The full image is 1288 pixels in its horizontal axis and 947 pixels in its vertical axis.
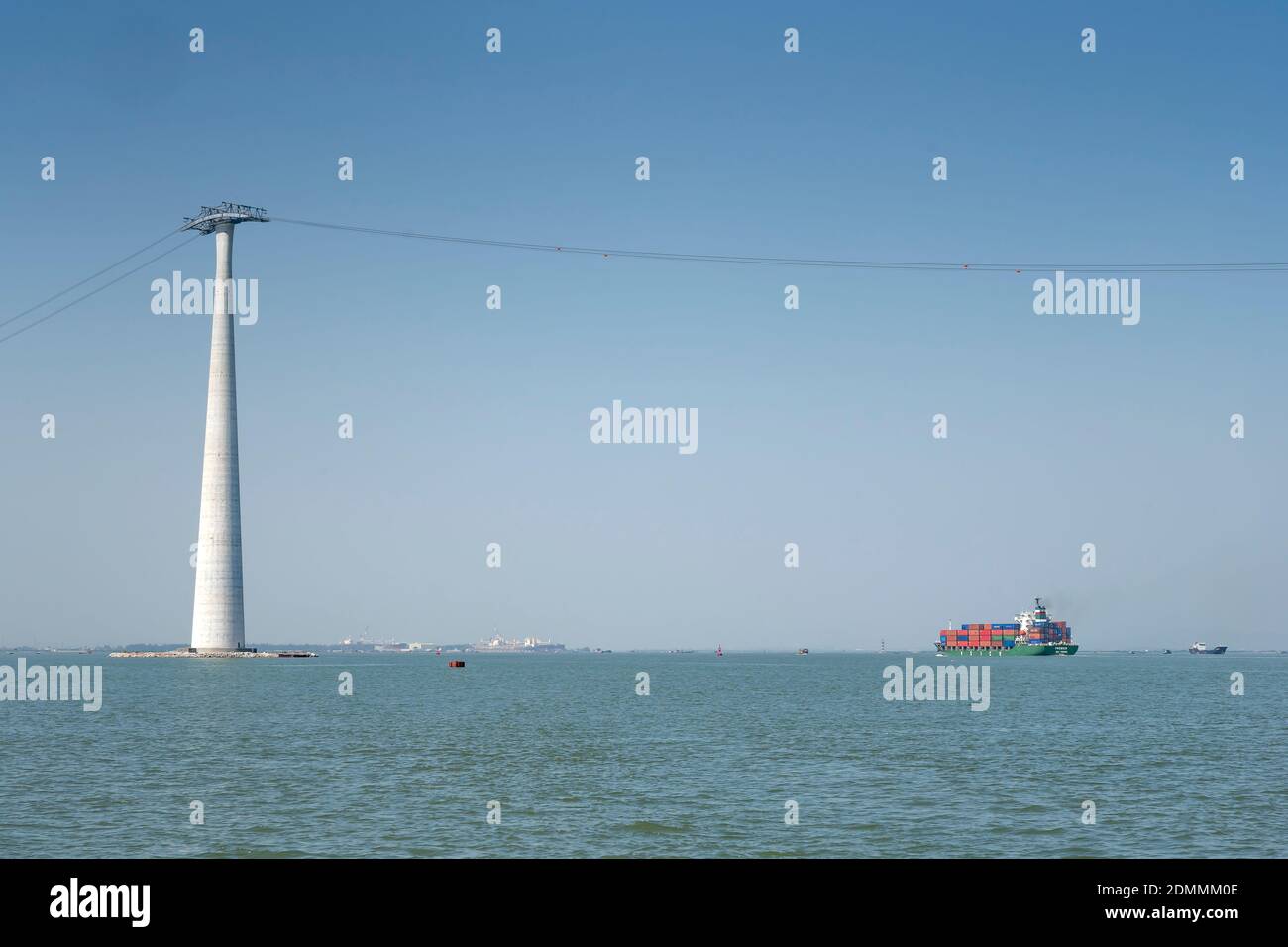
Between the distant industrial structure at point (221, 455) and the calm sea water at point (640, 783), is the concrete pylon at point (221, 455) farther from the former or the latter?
the calm sea water at point (640, 783)

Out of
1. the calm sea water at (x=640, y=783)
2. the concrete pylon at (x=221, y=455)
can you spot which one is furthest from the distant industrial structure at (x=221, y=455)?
the calm sea water at (x=640, y=783)

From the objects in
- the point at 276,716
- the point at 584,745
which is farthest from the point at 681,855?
the point at 276,716

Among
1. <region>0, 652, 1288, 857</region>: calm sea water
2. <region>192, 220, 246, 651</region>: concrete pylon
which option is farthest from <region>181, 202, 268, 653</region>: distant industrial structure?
<region>0, 652, 1288, 857</region>: calm sea water

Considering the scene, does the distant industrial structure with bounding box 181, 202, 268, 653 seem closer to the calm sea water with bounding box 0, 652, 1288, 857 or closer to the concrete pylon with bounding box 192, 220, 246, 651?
the concrete pylon with bounding box 192, 220, 246, 651

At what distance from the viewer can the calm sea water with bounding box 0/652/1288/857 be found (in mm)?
35344

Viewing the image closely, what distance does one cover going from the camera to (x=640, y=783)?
4897 centimetres

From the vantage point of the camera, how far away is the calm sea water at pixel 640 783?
3534cm

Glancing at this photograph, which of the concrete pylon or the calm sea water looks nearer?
the calm sea water

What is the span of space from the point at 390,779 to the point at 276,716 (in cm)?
4608

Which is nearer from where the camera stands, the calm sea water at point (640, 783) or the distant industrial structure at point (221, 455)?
the calm sea water at point (640, 783)

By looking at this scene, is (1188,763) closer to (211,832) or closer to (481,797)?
(481,797)

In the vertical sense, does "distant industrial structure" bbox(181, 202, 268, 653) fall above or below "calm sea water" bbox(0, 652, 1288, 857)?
above

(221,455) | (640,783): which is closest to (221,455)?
(221,455)

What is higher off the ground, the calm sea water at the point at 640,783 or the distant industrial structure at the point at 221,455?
the distant industrial structure at the point at 221,455
